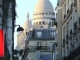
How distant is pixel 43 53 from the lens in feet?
354

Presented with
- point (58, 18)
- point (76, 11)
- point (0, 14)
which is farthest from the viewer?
point (58, 18)

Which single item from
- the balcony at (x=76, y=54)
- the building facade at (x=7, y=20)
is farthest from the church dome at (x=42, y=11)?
the building facade at (x=7, y=20)

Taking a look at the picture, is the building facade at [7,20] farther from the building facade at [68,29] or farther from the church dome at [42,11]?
the church dome at [42,11]

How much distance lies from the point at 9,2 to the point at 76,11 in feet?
98.3

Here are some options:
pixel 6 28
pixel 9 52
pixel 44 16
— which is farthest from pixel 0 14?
pixel 44 16

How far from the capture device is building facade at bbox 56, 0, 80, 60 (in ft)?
177

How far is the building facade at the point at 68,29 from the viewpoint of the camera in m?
53.8

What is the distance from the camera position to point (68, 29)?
63.5 m

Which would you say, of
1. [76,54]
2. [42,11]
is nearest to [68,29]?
[76,54]

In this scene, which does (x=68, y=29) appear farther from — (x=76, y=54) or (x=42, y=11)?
(x=42, y=11)

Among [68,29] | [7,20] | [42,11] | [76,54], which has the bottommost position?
[42,11]

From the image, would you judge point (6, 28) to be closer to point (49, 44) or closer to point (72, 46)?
point (72, 46)

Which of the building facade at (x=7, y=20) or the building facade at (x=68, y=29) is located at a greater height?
the building facade at (x=7, y=20)

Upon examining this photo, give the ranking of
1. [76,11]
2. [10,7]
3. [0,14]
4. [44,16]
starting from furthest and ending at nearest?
[44,16] → [76,11] → [10,7] → [0,14]
